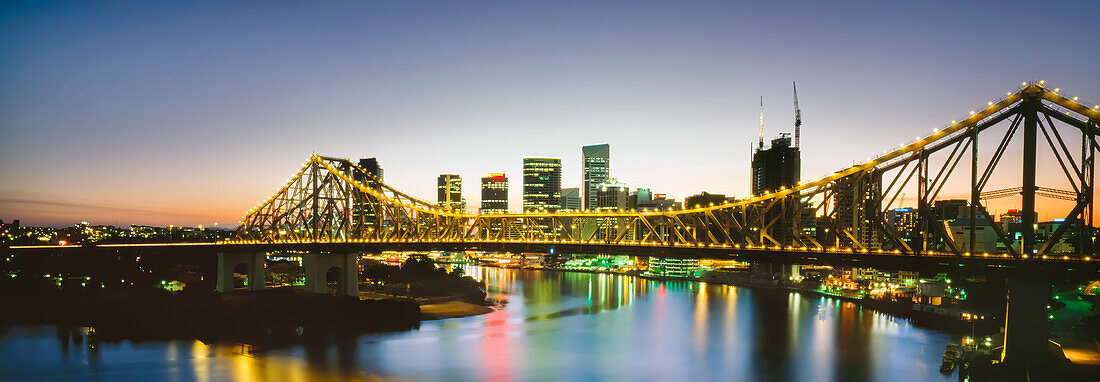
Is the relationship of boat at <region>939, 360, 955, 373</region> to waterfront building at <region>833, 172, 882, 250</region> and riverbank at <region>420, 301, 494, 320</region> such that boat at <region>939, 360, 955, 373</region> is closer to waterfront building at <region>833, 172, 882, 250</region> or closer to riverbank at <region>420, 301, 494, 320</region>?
waterfront building at <region>833, 172, 882, 250</region>

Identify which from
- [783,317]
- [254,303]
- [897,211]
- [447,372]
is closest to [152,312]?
[254,303]

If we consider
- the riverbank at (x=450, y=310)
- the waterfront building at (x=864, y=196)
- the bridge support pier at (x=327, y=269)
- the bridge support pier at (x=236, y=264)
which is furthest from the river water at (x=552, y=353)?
the bridge support pier at (x=236, y=264)

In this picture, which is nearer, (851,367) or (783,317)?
(851,367)

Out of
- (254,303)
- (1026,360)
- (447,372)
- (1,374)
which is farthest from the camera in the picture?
(254,303)

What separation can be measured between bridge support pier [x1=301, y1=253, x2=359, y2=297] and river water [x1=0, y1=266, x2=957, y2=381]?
11698 mm

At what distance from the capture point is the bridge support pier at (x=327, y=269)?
68.2 m

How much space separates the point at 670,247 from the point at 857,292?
203ft

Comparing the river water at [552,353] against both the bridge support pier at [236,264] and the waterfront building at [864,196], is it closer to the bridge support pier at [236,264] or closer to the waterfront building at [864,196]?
the waterfront building at [864,196]

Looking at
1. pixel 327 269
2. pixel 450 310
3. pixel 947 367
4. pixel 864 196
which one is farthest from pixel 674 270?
pixel 864 196

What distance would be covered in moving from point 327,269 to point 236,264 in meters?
11.0

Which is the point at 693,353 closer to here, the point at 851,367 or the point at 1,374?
the point at 851,367

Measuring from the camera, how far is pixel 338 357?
153 ft

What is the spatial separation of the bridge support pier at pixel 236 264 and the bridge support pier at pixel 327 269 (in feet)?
21.7

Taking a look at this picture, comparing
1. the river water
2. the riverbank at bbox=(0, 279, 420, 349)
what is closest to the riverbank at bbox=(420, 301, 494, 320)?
the river water
